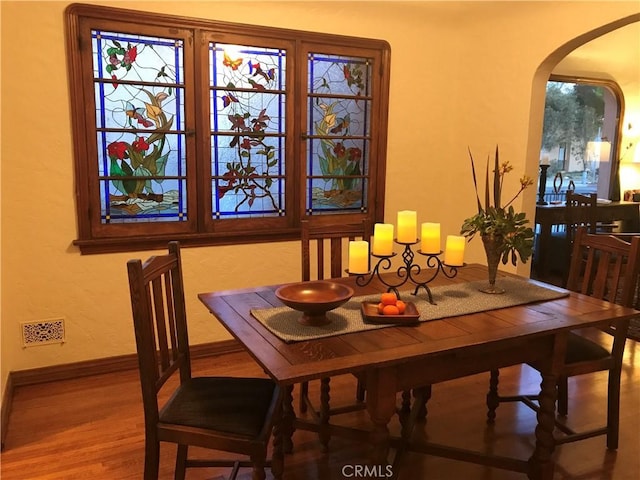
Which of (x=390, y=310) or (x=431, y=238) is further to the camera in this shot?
(x=431, y=238)

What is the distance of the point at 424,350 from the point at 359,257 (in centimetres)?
49

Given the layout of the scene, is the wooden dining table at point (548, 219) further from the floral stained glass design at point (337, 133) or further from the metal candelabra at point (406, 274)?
the metal candelabra at point (406, 274)

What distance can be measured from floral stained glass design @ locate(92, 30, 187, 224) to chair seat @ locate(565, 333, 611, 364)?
2293 mm

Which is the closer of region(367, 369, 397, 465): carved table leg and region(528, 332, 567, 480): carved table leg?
region(367, 369, 397, 465): carved table leg

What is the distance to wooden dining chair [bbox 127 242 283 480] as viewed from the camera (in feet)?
5.45

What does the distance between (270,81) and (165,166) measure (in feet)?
2.84

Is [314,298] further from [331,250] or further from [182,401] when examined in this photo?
[331,250]

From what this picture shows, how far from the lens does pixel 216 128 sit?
3.27 metres

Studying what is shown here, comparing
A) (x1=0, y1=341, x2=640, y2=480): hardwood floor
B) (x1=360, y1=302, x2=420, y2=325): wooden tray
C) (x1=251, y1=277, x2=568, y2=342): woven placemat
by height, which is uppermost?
(x1=360, y1=302, x2=420, y2=325): wooden tray

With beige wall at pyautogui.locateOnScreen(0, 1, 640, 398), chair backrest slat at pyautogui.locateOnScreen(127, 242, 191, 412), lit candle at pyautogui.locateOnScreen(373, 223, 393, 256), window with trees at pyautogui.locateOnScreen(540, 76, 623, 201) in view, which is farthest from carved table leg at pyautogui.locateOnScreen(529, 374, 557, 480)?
window with trees at pyautogui.locateOnScreen(540, 76, 623, 201)

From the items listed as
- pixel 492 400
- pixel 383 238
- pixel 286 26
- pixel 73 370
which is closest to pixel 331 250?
pixel 383 238

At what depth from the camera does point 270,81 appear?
3.38 m

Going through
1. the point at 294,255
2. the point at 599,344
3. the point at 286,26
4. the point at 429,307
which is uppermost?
the point at 286,26

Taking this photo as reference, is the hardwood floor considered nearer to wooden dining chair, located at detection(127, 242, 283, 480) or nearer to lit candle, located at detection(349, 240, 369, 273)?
wooden dining chair, located at detection(127, 242, 283, 480)
